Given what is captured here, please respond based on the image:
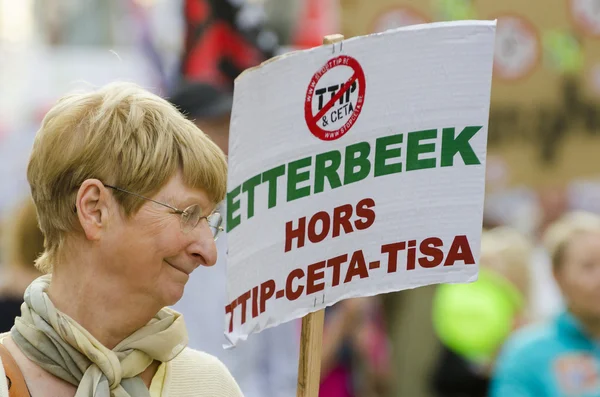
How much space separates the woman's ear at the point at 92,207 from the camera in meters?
2.52

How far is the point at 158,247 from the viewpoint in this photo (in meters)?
2.55

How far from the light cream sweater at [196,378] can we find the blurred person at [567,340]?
2938 millimetres

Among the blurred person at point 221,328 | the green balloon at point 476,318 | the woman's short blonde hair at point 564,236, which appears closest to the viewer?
the blurred person at point 221,328

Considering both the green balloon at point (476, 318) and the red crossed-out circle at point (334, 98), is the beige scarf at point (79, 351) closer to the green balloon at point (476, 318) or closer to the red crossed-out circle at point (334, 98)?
the red crossed-out circle at point (334, 98)

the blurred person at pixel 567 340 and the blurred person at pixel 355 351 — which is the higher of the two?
the blurred person at pixel 355 351

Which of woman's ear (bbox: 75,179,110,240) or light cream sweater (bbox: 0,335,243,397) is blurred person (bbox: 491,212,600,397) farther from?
woman's ear (bbox: 75,179,110,240)

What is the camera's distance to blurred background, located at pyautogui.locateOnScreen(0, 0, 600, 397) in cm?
710

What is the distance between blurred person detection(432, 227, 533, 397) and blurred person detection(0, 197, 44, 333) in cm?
245

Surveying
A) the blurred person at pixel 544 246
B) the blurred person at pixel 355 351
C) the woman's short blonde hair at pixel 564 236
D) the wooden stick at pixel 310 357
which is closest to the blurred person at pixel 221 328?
the wooden stick at pixel 310 357

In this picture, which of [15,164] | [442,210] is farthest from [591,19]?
[442,210]

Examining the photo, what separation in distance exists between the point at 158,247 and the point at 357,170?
0.45 m

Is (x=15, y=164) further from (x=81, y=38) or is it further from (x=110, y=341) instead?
(x=110, y=341)

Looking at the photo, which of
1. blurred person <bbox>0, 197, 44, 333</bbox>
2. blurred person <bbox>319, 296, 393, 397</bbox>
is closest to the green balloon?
blurred person <bbox>319, 296, 393, 397</bbox>

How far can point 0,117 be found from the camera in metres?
9.25
